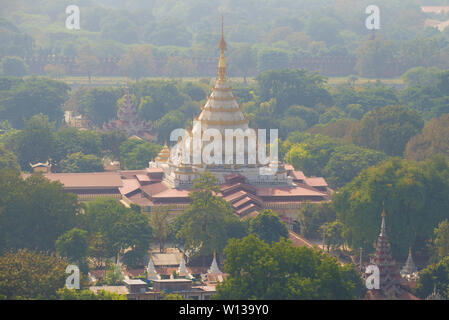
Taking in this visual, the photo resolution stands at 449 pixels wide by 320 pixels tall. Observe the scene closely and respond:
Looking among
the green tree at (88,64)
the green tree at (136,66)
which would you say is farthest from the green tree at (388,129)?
the green tree at (88,64)

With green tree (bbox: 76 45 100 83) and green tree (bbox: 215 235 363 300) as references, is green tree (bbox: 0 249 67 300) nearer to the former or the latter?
green tree (bbox: 215 235 363 300)

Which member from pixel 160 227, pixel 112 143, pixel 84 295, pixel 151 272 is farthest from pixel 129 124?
pixel 84 295

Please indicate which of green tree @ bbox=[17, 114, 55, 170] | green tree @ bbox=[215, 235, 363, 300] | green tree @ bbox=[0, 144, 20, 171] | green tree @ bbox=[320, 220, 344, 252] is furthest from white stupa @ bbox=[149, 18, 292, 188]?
green tree @ bbox=[215, 235, 363, 300]

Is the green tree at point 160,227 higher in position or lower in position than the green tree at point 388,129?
lower

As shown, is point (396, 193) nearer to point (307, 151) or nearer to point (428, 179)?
point (428, 179)

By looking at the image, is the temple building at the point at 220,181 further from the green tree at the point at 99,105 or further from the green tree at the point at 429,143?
the green tree at the point at 99,105

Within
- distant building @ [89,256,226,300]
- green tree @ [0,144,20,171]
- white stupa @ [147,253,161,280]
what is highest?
green tree @ [0,144,20,171]

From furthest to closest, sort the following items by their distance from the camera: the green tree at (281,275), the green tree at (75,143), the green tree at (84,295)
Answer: the green tree at (75,143)
the green tree at (84,295)
the green tree at (281,275)
